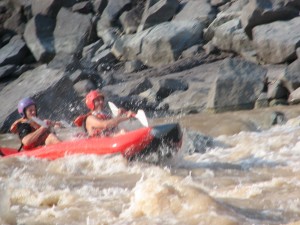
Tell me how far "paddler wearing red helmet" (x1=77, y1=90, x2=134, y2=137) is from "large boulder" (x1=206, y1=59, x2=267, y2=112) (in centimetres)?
412

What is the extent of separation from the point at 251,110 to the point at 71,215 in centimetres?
704

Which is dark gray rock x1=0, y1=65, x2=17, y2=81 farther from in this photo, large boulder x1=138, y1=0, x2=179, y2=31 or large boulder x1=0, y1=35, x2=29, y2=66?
large boulder x1=138, y1=0, x2=179, y2=31

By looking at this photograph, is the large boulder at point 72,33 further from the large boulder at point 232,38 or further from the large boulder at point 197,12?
the large boulder at point 232,38

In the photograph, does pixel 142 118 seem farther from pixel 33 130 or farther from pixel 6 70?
pixel 6 70

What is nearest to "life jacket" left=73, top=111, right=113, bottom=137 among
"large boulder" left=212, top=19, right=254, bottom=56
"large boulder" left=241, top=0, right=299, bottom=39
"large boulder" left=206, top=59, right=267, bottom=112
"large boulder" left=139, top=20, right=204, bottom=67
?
"large boulder" left=206, top=59, right=267, bottom=112

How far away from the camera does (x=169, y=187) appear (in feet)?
15.6

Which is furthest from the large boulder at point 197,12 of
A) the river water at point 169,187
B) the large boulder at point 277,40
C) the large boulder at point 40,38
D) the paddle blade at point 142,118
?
the paddle blade at point 142,118

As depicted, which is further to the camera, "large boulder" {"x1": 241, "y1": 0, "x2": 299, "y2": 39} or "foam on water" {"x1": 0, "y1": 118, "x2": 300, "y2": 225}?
"large boulder" {"x1": 241, "y1": 0, "x2": 299, "y2": 39}

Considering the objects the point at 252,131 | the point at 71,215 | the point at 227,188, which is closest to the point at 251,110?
the point at 252,131

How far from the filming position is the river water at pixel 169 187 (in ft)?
14.6

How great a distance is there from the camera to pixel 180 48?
15.5 metres

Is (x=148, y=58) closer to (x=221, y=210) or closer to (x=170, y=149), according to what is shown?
(x=170, y=149)

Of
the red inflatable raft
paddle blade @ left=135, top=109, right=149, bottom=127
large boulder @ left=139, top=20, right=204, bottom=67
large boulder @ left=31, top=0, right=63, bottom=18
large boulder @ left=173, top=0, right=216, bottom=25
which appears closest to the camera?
the red inflatable raft

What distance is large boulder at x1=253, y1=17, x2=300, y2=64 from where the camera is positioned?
497 inches
